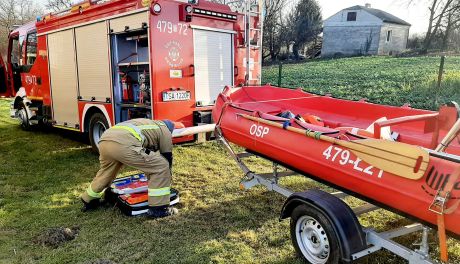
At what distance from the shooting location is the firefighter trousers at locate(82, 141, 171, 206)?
405 cm

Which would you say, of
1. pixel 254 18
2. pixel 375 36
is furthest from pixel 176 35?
pixel 375 36

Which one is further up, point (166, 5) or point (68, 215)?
point (166, 5)

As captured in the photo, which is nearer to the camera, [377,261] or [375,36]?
[377,261]

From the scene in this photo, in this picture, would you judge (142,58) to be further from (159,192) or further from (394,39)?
(394,39)

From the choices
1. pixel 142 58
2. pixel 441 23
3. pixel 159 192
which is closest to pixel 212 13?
pixel 142 58

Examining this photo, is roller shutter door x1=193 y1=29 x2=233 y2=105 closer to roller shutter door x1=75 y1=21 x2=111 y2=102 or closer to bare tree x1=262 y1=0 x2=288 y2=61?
roller shutter door x1=75 y1=21 x2=111 y2=102

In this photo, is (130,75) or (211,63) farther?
(130,75)

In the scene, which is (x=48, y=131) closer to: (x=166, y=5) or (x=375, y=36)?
(x=166, y=5)

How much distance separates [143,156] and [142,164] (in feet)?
0.32

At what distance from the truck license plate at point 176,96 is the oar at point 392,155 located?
137 inches

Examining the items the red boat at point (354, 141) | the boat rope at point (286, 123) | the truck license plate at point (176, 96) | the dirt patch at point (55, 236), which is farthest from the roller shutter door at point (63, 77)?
the boat rope at point (286, 123)

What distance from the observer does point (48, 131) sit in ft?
32.9

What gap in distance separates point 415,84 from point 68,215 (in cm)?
1108

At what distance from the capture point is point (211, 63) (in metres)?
6.62
